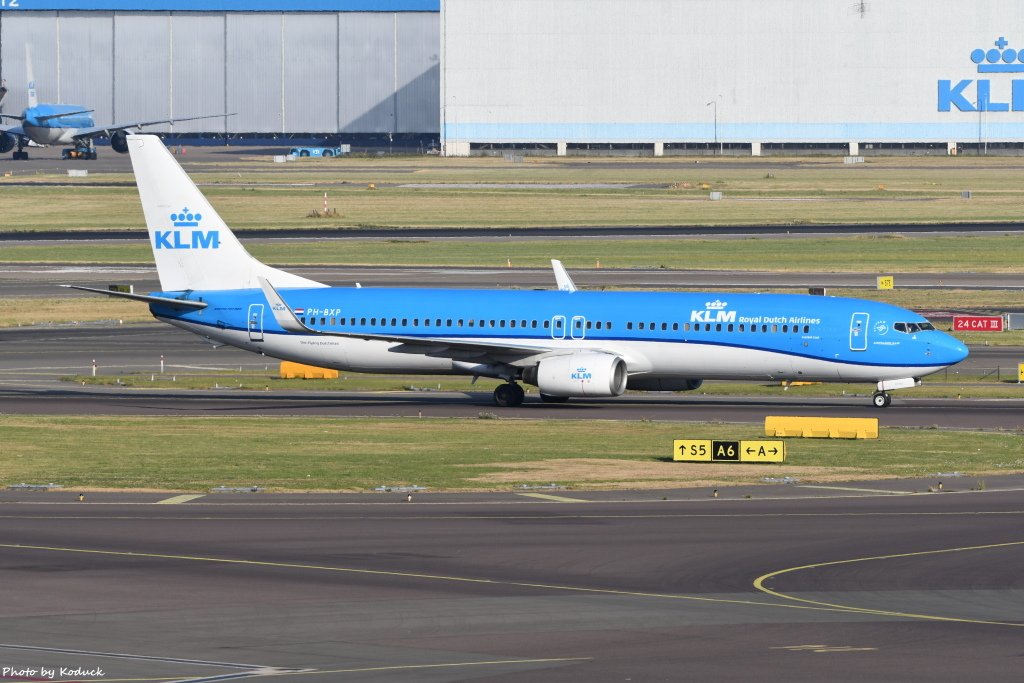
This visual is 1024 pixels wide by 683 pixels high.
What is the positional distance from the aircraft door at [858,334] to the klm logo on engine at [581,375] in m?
9.20

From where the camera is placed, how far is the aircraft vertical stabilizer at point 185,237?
6219cm

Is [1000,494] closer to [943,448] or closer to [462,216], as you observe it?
[943,448]

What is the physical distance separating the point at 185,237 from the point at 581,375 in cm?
1676

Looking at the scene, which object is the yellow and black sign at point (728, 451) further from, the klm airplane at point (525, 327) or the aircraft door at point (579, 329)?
the aircraft door at point (579, 329)

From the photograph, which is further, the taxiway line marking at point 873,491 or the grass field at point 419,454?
the grass field at point 419,454

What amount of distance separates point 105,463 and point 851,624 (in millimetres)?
24494

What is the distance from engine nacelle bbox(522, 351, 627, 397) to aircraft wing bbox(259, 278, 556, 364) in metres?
0.98

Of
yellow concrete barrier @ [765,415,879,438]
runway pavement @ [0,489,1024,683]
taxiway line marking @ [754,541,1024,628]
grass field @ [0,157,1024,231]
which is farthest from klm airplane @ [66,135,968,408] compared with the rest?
grass field @ [0,157,1024,231]

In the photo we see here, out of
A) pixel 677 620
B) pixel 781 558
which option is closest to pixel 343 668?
pixel 677 620

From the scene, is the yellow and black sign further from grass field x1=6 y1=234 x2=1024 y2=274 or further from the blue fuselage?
grass field x1=6 y1=234 x2=1024 y2=274

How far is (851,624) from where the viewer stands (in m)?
24.8

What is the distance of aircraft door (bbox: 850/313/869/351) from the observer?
5678cm

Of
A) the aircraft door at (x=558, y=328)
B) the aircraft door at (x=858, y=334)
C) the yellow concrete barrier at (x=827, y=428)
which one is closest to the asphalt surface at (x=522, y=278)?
the aircraft door at (x=558, y=328)

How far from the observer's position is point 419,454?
150 feet
